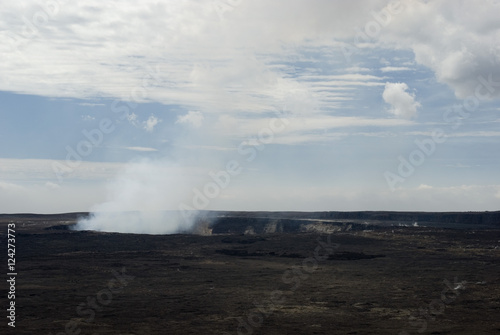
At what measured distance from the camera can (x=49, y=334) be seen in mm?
22422

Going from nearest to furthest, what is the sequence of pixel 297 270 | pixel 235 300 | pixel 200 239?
pixel 235 300
pixel 297 270
pixel 200 239

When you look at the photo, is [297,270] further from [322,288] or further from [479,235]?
[479,235]

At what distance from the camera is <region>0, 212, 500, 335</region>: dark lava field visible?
24469mm

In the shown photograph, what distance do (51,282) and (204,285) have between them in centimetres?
1098

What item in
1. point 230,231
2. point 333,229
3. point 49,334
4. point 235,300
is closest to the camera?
point 49,334

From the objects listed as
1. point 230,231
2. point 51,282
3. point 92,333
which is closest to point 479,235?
point 230,231

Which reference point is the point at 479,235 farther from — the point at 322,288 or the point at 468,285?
the point at 322,288

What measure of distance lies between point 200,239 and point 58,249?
63.8 ft

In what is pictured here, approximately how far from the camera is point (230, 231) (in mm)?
99375

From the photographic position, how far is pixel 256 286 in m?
35.4

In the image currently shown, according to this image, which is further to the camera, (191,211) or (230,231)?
(191,211)

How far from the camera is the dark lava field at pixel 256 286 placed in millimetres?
24469

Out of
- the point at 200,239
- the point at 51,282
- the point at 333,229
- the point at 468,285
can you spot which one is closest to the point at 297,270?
the point at 468,285

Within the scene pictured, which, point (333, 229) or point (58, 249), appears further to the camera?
point (333, 229)
